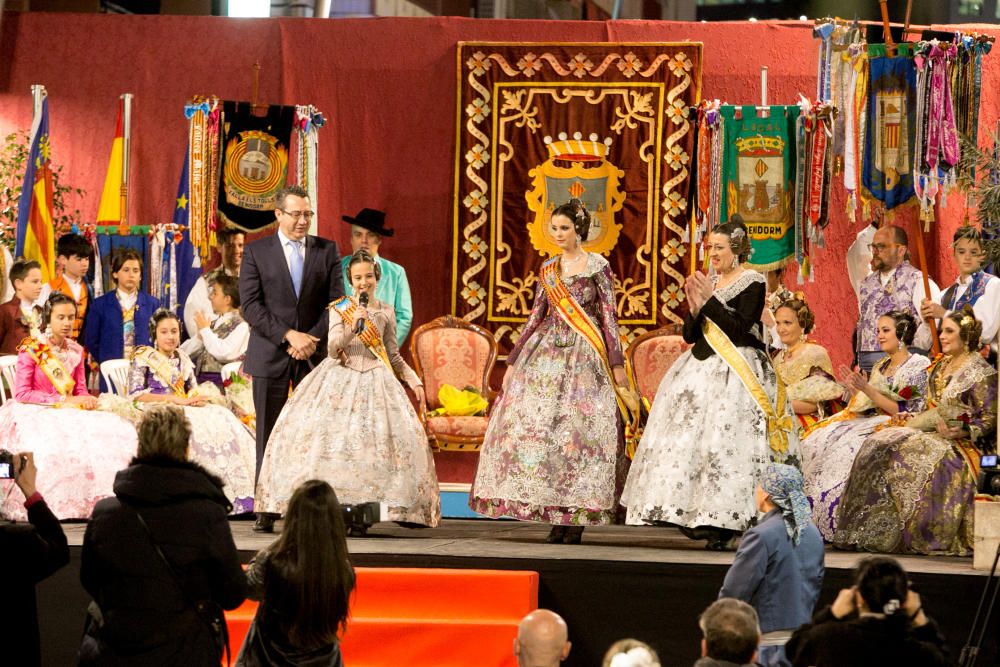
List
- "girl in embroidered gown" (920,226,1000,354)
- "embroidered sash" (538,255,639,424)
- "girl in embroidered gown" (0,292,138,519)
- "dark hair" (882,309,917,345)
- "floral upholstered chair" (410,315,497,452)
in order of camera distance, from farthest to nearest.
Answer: "floral upholstered chair" (410,315,497,452), "girl in embroidered gown" (920,226,1000,354), "dark hair" (882,309,917,345), "girl in embroidered gown" (0,292,138,519), "embroidered sash" (538,255,639,424)

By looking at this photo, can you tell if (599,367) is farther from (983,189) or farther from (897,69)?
(897,69)

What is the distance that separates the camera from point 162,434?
12.7ft

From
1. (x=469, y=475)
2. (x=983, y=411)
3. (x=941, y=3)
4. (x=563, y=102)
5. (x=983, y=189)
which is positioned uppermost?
(x=941, y=3)

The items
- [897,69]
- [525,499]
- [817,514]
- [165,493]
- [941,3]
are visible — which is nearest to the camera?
[165,493]

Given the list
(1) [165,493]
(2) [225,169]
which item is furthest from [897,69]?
(1) [165,493]

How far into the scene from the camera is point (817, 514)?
6855mm

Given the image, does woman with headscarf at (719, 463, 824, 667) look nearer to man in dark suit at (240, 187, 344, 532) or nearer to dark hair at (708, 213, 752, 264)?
Result: dark hair at (708, 213, 752, 264)

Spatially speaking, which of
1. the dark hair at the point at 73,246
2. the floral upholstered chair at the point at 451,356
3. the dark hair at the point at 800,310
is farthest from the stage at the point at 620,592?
the floral upholstered chair at the point at 451,356

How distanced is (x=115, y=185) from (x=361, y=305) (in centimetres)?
346

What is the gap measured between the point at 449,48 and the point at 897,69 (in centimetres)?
306

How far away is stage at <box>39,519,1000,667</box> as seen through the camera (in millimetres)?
5496

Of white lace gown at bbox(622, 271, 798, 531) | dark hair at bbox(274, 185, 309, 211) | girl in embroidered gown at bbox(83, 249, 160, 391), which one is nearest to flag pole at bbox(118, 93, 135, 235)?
girl in embroidered gown at bbox(83, 249, 160, 391)

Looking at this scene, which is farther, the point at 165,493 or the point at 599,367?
the point at 599,367

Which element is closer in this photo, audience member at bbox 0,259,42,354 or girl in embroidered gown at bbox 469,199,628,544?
girl in embroidered gown at bbox 469,199,628,544
